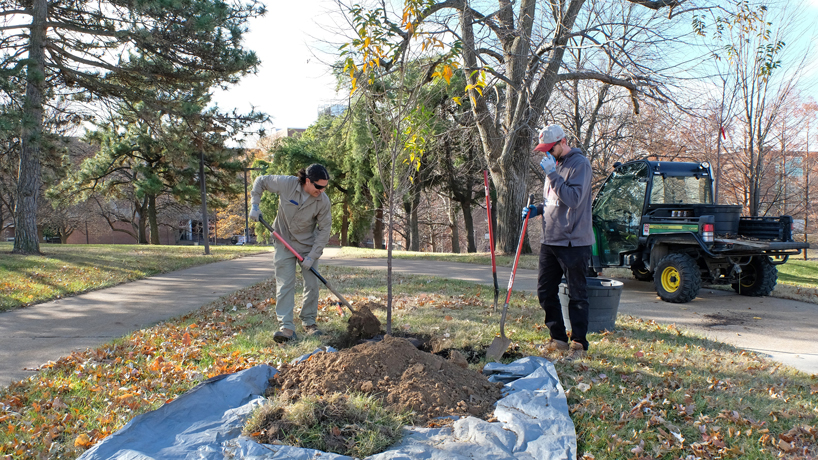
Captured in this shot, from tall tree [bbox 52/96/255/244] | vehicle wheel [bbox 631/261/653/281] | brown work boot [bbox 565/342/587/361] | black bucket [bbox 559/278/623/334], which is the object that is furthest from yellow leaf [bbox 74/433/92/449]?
tall tree [bbox 52/96/255/244]

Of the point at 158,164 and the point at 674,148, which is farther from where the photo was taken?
the point at 158,164

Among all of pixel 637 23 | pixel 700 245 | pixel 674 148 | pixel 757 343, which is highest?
pixel 637 23

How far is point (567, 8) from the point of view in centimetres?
1214

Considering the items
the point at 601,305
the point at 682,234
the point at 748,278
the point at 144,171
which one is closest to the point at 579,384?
the point at 601,305

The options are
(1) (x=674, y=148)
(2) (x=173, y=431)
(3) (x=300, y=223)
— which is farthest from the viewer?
(1) (x=674, y=148)

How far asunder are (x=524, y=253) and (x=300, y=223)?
40.7 feet

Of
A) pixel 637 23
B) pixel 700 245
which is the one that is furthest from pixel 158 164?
pixel 700 245

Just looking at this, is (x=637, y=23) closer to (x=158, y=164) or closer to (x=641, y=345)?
(x=641, y=345)

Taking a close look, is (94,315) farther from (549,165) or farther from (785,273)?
(785,273)

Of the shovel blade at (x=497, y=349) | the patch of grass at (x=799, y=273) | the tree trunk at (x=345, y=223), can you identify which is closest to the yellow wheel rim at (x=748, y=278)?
the patch of grass at (x=799, y=273)

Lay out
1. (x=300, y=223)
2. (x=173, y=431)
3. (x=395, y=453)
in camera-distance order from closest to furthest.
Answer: (x=395, y=453) < (x=173, y=431) < (x=300, y=223)

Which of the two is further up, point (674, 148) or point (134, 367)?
point (674, 148)

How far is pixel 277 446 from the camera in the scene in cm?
259

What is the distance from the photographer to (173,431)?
284cm
